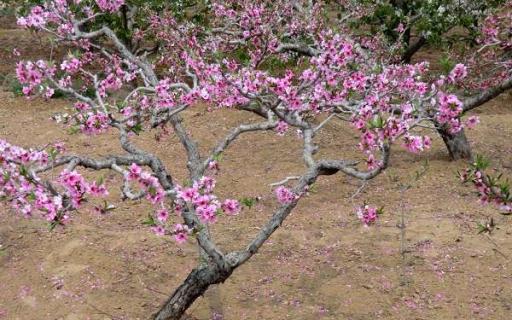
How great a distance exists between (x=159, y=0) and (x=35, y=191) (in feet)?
37.1

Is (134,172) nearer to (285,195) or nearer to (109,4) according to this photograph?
(285,195)

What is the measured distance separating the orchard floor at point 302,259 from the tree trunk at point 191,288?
67 cm

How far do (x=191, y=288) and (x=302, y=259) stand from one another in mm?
2230

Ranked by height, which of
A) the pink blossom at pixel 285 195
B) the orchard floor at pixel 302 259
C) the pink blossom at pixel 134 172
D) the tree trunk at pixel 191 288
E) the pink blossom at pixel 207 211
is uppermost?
the pink blossom at pixel 134 172

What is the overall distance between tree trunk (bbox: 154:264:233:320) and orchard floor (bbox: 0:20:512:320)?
2.20ft

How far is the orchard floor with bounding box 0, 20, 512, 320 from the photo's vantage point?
674cm

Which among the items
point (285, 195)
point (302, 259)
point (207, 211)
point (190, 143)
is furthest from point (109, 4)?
point (207, 211)

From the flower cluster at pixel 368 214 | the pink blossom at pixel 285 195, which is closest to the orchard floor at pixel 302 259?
the pink blossom at pixel 285 195

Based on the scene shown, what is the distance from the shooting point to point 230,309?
22.2ft

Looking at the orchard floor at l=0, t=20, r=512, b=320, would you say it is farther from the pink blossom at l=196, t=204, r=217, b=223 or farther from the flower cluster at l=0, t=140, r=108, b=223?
the flower cluster at l=0, t=140, r=108, b=223

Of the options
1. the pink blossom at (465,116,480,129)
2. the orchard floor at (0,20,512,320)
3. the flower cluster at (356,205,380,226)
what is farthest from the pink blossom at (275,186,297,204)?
the pink blossom at (465,116,480,129)

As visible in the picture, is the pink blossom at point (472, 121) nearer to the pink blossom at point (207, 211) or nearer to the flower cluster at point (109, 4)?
the pink blossom at point (207, 211)

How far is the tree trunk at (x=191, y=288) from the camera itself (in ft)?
19.7

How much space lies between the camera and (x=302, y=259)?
7.82 metres
